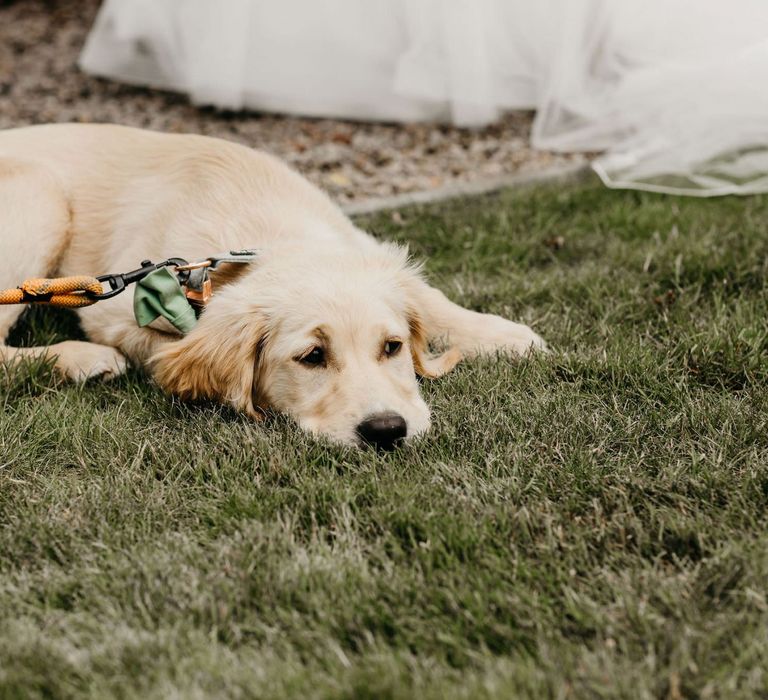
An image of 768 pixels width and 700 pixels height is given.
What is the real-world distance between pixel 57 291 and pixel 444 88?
427 cm

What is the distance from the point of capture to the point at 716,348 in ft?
10.8

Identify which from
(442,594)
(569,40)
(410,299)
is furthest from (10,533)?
(569,40)

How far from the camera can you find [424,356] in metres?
3.43

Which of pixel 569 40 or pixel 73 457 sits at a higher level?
pixel 569 40

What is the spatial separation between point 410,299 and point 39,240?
1.69 m

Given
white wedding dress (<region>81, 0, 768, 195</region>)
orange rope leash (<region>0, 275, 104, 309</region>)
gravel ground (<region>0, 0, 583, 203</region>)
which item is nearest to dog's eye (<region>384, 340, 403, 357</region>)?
orange rope leash (<region>0, 275, 104, 309</region>)

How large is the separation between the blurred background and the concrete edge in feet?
0.55

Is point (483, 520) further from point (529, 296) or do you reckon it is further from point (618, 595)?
point (529, 296)

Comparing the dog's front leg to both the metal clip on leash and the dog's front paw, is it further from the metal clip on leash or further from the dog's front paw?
the dog's front paw

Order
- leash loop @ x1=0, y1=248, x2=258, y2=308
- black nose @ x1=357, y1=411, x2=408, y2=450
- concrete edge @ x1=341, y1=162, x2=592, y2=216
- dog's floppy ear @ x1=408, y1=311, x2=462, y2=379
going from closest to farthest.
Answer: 1. black nose @ x1=357, y1=411, x2=408, y2=450
2. leash loop @ x1=0, y1=248, x2=258, y2=308
3. dog's floppy ear @ x1=408, y1=311, x2=462, y2=379
4. concrete edge @ x1=341, y1=162, x2=592, y2=216

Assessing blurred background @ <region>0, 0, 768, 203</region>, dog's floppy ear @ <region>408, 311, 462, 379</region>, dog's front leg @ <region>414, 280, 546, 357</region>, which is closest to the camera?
dog's floppy ear @ <region>408, 311, 462, 379</region>

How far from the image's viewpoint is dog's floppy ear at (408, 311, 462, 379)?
11.0 feet

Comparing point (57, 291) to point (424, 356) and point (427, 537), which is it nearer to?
point (424, 356)

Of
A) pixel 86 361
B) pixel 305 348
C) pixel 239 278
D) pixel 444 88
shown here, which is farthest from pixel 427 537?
pixel 444 88
